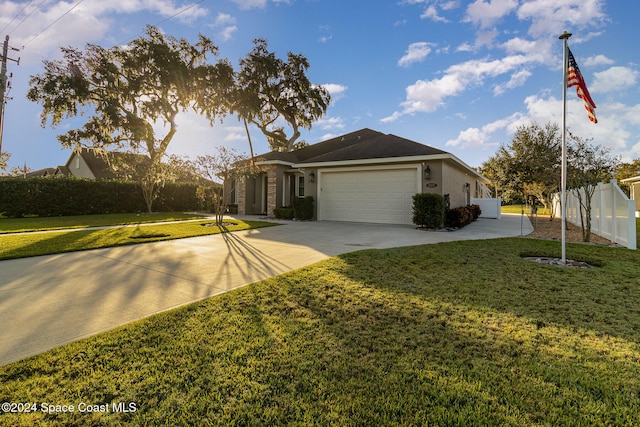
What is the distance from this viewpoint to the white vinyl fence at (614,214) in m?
6.68

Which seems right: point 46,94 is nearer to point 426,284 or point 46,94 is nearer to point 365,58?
point 365,58

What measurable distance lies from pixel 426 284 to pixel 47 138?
2706 centimetres

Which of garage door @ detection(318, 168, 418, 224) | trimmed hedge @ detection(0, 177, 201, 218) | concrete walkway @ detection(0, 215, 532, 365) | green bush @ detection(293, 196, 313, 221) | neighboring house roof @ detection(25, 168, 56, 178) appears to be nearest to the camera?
concrete walkway @ detection(0, 215, 532, 365)

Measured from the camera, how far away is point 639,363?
2.22m

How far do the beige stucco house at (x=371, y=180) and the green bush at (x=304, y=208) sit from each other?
13.6 inches

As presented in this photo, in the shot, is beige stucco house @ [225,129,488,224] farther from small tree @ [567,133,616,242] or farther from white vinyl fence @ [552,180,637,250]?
white vinyl fence @ [552,180,637,250]

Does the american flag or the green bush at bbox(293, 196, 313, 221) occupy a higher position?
the american flag

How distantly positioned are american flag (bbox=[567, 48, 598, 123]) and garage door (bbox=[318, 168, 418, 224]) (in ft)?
19.9

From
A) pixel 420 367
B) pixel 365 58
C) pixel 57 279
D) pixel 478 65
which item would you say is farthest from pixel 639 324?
pixel 365 58

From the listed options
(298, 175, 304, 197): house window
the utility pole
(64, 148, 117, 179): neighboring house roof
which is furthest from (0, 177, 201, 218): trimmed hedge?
(64, 148, 117, 179): neighboring house roof

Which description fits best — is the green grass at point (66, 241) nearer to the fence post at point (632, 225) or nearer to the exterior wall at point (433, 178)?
the exterior wall at point (433, 178)

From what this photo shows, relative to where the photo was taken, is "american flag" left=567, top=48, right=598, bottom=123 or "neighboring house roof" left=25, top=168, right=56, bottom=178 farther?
"neighboring house roof" left=25, top=168, right=56, bottom=178

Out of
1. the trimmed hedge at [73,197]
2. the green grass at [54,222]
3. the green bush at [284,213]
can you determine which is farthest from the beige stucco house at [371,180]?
the trimmed hedge at [73,197]

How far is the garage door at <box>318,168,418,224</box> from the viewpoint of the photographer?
1168cm
